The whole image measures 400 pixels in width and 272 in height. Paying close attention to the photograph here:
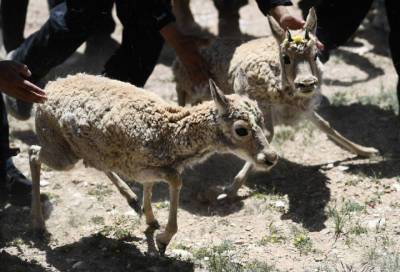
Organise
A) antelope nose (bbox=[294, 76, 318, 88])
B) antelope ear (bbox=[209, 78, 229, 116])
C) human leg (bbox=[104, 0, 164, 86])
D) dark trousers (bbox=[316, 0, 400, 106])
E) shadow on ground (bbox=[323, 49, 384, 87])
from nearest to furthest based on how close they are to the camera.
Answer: antelope ear (bbox=[209, 78, 229, 116]) < antelope nose (bbox=[294, 76, 318, 88]) < human leg (bbox=[104, 0, 164, 86]) < dark trousers (bbox=[316, 0, 400, 106]) < shadow on ground (bbox=[323, 49, 384, 87])

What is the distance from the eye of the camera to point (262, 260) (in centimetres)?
570

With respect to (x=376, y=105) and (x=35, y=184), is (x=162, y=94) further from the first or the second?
(x=35, y=184)

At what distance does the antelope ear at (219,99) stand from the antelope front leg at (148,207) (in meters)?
1.17

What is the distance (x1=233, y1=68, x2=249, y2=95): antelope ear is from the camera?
7.09 meters

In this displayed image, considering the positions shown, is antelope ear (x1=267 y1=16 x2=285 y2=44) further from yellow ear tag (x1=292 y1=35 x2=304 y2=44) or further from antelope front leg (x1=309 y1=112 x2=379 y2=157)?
antelope front leg (x1=309 y1=112 x2=379 y2=157)

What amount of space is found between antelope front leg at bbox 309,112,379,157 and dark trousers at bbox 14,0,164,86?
6.17 ft

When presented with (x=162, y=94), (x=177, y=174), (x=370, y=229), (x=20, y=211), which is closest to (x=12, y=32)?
(x=162, y=94)

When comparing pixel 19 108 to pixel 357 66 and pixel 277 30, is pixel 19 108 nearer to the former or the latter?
pixel 277 30

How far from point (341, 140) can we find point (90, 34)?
9.54ft

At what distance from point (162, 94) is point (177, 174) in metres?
3.83

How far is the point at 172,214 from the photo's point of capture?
5.44m

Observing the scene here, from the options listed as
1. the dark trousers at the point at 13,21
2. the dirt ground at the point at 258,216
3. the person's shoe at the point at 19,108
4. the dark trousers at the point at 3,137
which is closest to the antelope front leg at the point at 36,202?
the dirt ground at the point at 258,216

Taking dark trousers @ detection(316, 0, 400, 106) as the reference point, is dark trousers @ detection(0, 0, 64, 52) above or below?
above

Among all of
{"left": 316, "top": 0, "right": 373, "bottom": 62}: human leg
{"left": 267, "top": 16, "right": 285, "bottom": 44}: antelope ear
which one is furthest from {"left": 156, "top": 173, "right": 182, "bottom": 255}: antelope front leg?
{"left": 316, "top": 0, "right": 373, "bottom": 62}: human leg
